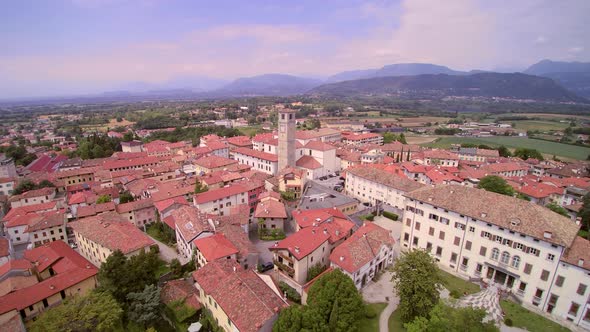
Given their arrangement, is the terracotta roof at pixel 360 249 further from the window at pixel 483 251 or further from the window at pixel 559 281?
the window at pixel 559 281

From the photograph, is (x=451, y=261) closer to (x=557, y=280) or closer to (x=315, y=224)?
(x=557, y=280)

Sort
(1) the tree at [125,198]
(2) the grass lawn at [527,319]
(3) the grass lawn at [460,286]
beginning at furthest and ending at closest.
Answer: (1) the tree at [125,198] → (3) the grass lawn at [460,286] → (2) the grass lawn at [527,319]

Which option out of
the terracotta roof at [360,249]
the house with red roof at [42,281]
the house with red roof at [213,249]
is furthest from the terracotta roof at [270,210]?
the house with red roof at [42,281]

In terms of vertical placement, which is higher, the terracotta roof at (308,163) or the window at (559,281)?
the window at (559,281)

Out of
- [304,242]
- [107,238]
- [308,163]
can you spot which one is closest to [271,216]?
[304,242]

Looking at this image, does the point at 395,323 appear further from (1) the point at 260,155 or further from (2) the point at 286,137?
(1) the point at 260,155

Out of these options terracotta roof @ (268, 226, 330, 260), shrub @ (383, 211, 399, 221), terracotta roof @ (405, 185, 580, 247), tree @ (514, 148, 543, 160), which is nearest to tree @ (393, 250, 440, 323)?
terracotta roof @ (268, 226, 330, 260)

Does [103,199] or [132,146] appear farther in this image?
[132,146]
